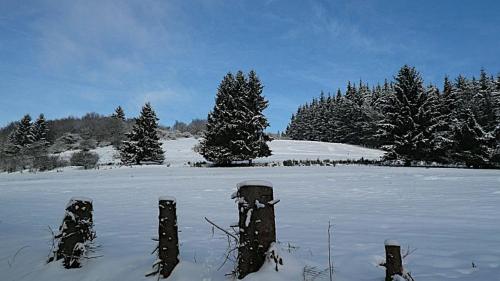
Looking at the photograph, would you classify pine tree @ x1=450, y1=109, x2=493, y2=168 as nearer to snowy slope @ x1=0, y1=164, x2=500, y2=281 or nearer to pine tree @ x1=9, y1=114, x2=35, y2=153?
snowy slope @ x1=0, y1=164, x2=500, y2=281

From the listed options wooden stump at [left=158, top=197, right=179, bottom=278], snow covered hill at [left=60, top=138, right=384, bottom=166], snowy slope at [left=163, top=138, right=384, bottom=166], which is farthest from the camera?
snowy slope at [left=163, top=138, right=384, bottom=166]

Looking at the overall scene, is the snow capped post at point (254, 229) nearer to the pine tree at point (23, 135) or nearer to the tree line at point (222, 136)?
the tree line at point (222, 136)

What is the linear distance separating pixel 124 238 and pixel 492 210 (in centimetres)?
835

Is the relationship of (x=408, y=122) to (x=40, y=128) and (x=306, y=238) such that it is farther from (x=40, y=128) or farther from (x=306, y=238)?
(x=40, y=128)

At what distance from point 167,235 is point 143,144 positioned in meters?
37.9

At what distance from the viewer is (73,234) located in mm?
4305

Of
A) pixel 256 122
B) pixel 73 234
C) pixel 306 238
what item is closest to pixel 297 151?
pixel 256 122

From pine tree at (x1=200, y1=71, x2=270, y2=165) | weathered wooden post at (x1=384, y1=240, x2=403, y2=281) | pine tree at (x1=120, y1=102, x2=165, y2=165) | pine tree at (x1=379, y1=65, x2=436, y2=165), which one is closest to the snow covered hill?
pine tree at (x1=120, y1=102, x2=165, y2=165)

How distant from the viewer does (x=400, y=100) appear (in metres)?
34.6

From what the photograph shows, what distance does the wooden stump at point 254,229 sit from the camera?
3.44m

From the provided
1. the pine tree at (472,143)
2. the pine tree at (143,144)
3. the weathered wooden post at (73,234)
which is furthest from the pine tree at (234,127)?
the weathered wooden post at (73,234)

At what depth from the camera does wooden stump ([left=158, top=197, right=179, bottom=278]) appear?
3.77m

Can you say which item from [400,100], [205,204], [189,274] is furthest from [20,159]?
[189,274]

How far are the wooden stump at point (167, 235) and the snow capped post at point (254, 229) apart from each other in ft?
2.63
